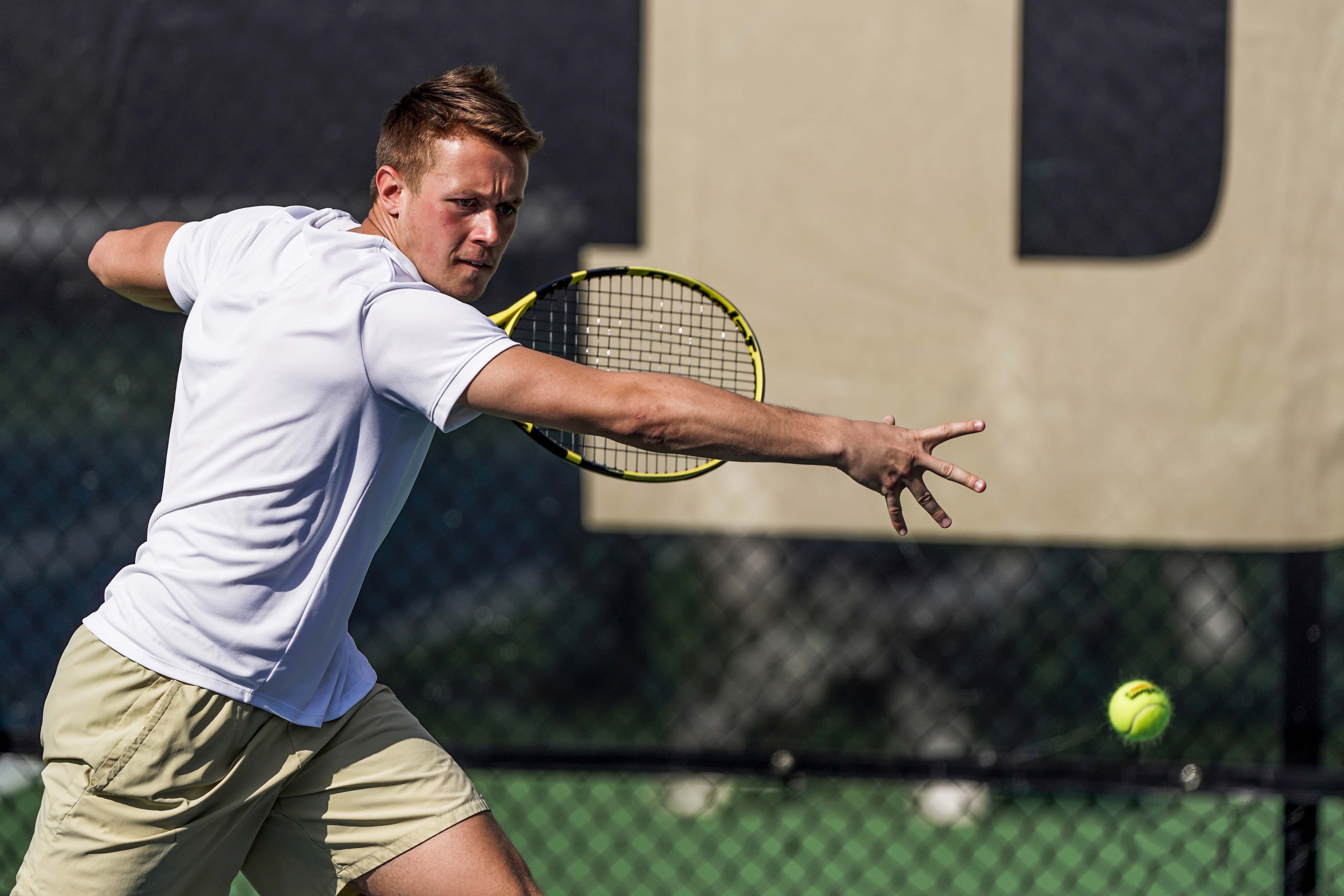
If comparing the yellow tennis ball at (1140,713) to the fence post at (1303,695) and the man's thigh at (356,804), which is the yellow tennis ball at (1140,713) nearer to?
the fence post at (1303,695)

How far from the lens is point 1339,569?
2.98 meters

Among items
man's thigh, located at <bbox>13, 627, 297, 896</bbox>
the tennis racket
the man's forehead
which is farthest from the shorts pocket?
the tennis racket

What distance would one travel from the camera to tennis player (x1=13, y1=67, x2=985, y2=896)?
132cm

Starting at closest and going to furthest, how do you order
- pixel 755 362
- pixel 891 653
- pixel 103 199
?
pixel 755 362 < pixel 103 199 < pixel 891 653

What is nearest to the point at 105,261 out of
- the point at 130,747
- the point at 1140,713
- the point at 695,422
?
the point at 130,747

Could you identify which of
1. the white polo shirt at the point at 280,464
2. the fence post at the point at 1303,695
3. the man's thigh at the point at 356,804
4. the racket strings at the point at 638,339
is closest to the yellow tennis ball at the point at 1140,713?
the fence post at the point at 1303,695

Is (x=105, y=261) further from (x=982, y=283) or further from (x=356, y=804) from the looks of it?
(x=982, y=283)

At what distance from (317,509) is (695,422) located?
1.58 ft

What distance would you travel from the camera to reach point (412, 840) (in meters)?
1.51

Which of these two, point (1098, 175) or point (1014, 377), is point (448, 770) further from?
point (1098, 175)

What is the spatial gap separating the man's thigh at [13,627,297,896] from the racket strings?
2.89 feet

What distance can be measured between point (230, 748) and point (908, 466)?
900 mm

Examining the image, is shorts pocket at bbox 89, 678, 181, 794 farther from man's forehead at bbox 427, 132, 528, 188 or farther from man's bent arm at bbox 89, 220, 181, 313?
man's forehead at bbox 427, 132, 528, 188

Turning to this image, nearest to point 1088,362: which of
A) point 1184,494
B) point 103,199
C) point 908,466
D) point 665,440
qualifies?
point 1184,494
